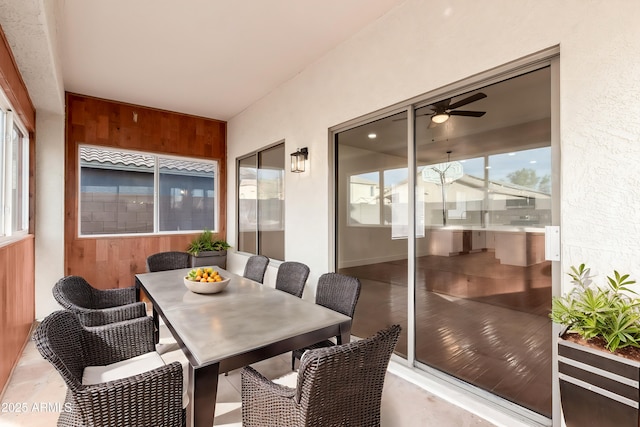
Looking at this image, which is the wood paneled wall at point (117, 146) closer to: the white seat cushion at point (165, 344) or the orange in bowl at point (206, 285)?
the white seat cushion at point (165, 344)

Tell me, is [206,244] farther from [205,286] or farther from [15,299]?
[205,286]

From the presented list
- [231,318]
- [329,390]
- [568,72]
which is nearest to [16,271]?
[231,318]

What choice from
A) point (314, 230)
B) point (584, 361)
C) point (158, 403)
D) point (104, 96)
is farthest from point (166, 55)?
point (584, 361)

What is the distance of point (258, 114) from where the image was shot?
4832 millimetres

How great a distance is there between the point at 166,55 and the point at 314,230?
102 inches

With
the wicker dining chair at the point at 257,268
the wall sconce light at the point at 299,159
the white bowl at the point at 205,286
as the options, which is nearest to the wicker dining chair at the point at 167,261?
the wicker dining chair at the point at 257,268

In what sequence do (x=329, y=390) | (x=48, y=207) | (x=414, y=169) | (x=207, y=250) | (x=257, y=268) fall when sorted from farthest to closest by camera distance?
(x=207, y=250) → (x=48, y=207) → (x=257, y=268) → (x=414, y=169) → (x=329, y=390)

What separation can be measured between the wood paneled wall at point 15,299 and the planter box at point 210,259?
Answer: 1962 mm

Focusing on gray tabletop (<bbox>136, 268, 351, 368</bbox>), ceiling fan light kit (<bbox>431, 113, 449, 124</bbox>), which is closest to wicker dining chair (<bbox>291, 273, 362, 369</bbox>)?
gray tabletop (<bbox>136, 268, 351, 368</bbox>)

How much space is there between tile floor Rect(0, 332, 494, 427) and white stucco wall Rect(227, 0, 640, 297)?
1.24 metres

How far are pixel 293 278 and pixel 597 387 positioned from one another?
7.34 feet

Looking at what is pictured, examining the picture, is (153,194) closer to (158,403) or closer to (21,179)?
(21,179)

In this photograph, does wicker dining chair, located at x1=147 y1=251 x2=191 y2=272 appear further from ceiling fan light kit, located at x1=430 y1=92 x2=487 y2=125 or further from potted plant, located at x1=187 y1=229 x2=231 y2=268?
ceiling fan light kit, located at x1=430 y1=92 x2=487 y2=125

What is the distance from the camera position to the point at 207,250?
5.33m
